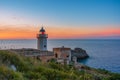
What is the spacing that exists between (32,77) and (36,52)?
1251 cm

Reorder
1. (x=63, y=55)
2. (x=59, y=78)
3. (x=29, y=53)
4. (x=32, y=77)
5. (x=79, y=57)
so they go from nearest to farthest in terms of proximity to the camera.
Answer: (x=32, y=77)
(x=59, y=78)
(x=29, y=53)
(x=63, y=55)
(x=79, y=57)

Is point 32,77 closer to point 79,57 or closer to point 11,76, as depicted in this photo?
point 11,76

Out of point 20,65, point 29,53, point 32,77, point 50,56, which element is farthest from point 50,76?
point 50,56

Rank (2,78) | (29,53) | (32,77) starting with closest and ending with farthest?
(2,78) → (32,77) → (29,53)

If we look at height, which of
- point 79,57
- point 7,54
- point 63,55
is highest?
point 7,54

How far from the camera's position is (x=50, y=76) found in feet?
25.9

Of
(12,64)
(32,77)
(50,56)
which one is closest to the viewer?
(32,77)

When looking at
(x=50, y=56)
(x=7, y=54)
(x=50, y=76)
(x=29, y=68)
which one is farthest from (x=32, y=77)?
(x=50, y=56)

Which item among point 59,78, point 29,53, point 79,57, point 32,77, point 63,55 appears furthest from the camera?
point 79,57

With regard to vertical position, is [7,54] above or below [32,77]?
above

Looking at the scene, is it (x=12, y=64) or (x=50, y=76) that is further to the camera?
(x=12, y=64)

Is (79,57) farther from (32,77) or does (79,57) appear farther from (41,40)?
(32,77)

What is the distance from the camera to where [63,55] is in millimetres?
26109

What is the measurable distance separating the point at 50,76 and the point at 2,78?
2331 millimetres
